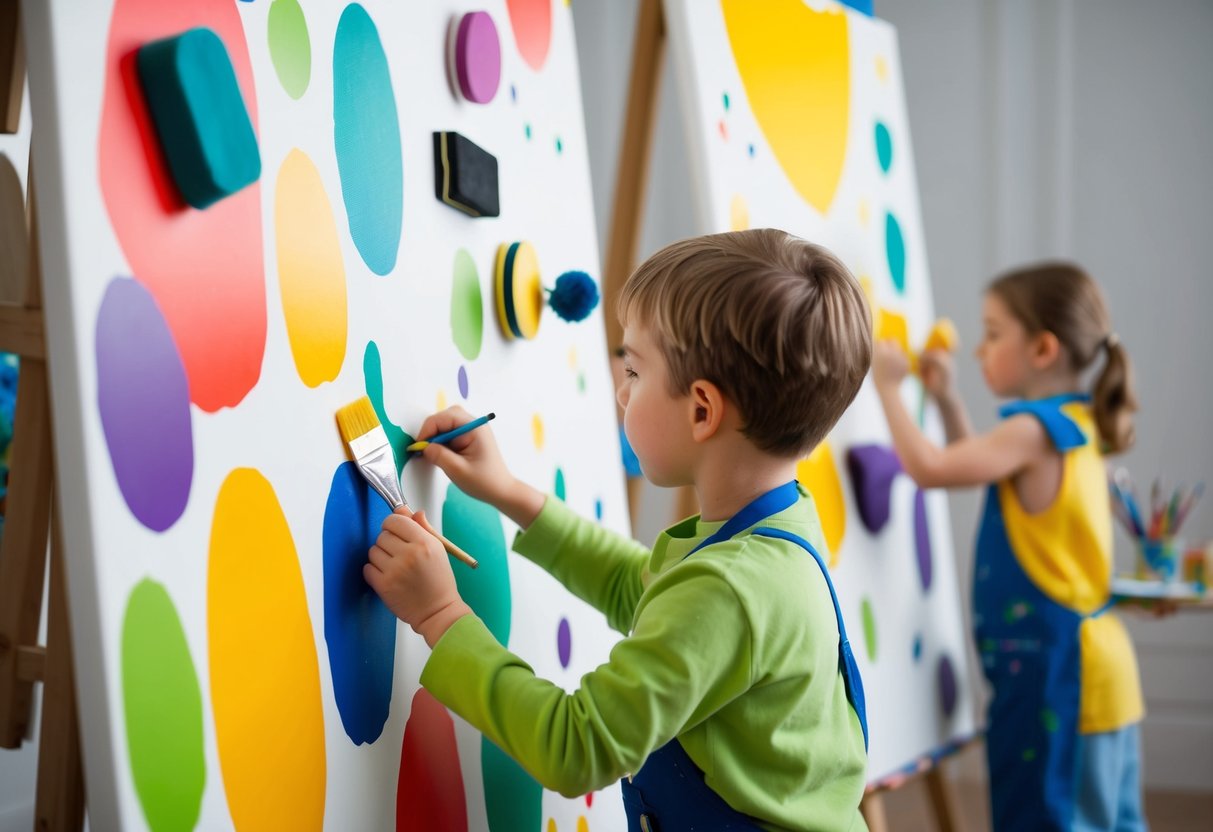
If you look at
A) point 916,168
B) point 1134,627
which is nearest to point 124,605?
point 916,168

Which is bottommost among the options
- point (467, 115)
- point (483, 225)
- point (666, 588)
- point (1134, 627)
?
point (1134, 627)

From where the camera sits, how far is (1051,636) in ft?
5.64

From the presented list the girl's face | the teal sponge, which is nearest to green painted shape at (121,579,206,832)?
the teal sponge

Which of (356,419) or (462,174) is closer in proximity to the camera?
(356,419)

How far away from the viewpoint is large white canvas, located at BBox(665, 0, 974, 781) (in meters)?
1.40

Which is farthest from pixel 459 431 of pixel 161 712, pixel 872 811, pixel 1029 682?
pixel 1029 682

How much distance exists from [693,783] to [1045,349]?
1.20 m

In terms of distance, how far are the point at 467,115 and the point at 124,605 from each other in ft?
1.98

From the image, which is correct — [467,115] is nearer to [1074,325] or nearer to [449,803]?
[449,803]

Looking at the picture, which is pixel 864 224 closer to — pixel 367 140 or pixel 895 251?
pixel 895 251

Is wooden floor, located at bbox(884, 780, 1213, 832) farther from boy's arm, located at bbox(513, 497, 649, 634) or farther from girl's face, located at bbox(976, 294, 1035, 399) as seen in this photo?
boy's arm, located at bbox(513, 497, 649, 634)

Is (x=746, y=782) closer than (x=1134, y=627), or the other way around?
(x=746, y=782)

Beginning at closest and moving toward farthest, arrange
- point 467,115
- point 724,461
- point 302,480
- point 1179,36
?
point 302,480 < point 724,461 < point 467,115 < point 1179,36

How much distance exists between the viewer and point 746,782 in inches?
34.9
